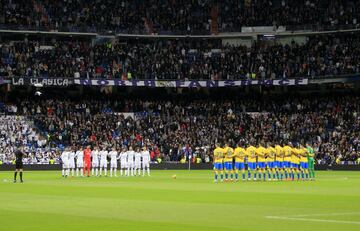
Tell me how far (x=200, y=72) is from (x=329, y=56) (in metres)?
13.9

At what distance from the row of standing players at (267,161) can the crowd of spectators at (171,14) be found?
3922 cm

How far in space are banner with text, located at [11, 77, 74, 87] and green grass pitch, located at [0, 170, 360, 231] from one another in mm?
43735

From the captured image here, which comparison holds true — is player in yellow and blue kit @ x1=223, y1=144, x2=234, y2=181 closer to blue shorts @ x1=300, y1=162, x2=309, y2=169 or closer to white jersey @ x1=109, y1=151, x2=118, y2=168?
blue shorts @ x1=300, y1=162, x2=309, y2=169

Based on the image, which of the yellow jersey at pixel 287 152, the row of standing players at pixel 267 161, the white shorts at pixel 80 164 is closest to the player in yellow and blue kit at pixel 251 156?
the row of standing players at pixel 267 161

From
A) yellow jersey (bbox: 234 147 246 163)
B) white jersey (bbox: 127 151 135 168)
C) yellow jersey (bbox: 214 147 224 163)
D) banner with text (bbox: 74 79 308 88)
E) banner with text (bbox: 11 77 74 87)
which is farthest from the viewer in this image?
banner with text (bbox: 74 79 308 88)

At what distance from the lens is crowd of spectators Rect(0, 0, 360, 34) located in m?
86.9

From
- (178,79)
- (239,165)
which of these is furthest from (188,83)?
(239,165)

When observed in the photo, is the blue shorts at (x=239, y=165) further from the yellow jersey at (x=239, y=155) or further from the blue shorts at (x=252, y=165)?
the blue shorts at (x=252, y=165)

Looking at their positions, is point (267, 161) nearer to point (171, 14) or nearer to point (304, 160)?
point (304, 160)

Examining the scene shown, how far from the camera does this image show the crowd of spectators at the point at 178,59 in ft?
275

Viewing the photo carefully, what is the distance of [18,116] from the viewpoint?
80375mm

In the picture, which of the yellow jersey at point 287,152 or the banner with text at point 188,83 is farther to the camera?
the banner with text at point 188,83

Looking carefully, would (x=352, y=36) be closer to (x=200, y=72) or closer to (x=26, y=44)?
(x=200, y=72)

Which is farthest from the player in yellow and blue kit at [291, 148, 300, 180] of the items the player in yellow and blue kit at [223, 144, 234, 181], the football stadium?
the football stadium
